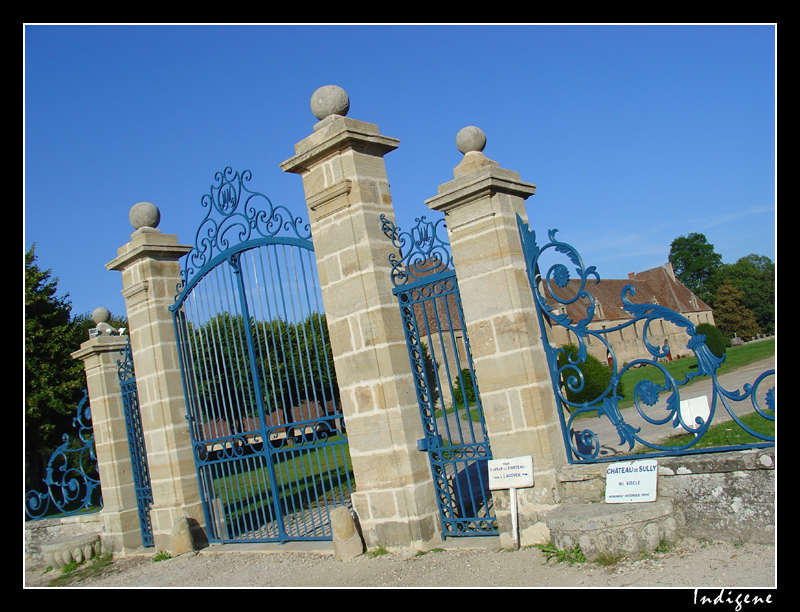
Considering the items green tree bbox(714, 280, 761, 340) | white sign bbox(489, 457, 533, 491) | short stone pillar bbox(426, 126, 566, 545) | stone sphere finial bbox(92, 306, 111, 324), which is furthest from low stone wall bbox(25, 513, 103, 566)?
green tree bbox(714, 280, 761, 340)

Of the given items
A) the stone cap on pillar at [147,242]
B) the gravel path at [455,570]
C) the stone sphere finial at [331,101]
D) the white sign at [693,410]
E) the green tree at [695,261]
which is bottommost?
the gravel path at [455,570]

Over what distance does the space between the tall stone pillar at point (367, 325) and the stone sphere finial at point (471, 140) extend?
0.84 metres

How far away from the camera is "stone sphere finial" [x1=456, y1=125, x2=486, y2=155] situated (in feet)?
17.0

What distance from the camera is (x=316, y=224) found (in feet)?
19.5

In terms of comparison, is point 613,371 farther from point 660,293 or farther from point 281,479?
point 660,293

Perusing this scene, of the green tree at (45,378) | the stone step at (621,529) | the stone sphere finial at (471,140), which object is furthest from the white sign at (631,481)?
the green tree at (45,378)

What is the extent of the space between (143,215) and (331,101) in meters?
3.11

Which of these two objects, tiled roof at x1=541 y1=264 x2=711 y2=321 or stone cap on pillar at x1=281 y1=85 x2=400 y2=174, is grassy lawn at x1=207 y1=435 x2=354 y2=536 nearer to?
stone cap on pillar at x1=281 y1=85 x2=400 y2=174

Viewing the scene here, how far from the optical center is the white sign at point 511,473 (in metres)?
4.73

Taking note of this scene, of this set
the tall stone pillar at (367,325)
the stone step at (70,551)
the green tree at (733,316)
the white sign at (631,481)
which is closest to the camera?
the white sign at (631,481)

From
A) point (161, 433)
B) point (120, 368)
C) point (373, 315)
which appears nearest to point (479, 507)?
point (373, 315)

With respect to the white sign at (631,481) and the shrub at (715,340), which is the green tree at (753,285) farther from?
the white sign at (631,481)

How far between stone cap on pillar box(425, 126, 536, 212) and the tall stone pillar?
2.47 feet

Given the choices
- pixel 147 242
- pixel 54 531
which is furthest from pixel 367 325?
pixel 54 531
